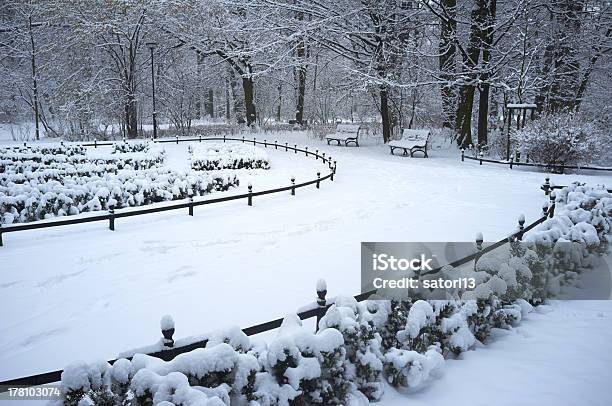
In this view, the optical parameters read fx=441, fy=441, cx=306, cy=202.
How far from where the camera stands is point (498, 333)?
5.20 meters

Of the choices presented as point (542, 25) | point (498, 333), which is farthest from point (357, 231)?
point (542, 25)

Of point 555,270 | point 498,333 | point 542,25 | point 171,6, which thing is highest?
point 171,6

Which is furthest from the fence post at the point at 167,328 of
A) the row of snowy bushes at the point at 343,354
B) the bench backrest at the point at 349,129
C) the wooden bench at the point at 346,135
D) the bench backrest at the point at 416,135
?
the bench backrest at the point at 349,129

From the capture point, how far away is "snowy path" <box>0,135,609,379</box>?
500 centimetres

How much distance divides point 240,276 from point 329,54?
35.7 metres

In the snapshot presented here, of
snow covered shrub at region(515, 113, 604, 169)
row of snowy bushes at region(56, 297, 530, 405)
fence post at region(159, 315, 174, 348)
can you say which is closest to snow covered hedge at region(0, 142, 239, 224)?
fence post at region(159, 315, 174, 348)

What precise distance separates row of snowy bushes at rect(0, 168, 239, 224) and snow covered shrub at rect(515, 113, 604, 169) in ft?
38.2

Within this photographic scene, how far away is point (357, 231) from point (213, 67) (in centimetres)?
3351

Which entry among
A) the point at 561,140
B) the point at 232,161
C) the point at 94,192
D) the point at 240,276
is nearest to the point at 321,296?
the point at 240,276

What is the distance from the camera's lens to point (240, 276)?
257 inches

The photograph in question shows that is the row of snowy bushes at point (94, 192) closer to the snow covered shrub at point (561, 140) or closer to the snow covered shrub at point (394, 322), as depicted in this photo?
the snow covered shrub at point (394, 322)

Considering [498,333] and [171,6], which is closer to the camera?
[498,333]

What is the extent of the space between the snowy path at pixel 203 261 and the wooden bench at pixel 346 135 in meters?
12.8

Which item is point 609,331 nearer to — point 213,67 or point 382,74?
point 382,74
